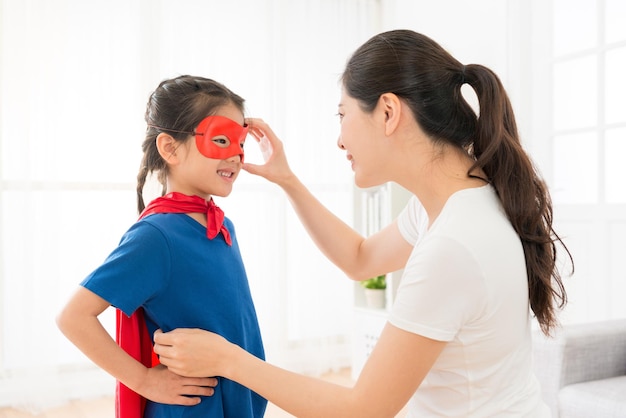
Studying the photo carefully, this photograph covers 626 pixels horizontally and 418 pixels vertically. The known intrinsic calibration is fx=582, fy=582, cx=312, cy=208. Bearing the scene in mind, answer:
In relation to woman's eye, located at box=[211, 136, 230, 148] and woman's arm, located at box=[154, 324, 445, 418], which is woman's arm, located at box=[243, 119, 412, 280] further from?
woman's arm, located at box=[154, 324, 445, 418]

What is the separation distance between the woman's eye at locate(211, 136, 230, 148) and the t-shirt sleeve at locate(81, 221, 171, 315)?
279mm

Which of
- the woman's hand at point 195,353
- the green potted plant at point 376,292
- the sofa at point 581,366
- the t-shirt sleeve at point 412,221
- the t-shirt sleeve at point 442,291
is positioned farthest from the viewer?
the green potted plant at point 376,292

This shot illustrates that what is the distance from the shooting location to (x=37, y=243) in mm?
3162

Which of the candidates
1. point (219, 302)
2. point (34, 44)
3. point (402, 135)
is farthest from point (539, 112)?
point (34, 44)

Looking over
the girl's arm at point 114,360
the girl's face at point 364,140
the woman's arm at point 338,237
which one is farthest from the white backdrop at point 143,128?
the girl's arm at point 114,360

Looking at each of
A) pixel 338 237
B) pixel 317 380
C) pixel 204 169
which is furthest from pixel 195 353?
pixel 338 237

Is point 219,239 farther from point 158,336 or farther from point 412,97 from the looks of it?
point 412,97

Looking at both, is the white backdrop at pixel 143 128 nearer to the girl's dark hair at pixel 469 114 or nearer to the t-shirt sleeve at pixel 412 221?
the t-shirt sleeve at pixel 412 221

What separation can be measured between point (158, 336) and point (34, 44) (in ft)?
8.34

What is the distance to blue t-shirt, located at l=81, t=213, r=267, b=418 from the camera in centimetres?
115

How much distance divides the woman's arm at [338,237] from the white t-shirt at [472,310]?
517 mm

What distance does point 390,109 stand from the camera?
3.87ft

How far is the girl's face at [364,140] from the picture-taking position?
1228 mm

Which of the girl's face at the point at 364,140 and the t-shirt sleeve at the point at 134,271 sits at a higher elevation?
the girl's face at the point at 364,140
